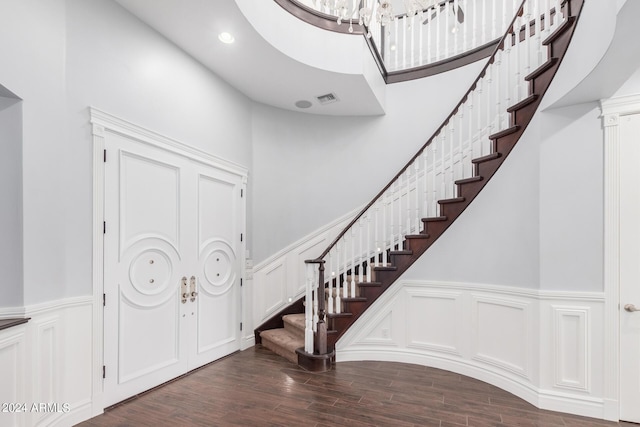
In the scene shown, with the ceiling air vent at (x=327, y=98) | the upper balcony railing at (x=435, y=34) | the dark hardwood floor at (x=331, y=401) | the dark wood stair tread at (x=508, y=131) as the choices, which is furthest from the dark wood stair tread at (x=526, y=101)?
the dark hardwood floor at (x=331, y=401)

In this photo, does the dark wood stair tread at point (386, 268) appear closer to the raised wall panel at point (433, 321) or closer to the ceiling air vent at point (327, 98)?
the raised wall panel at point (433, 321)

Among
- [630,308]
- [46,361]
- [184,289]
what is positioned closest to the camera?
[46,361]

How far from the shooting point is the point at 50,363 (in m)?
2.37

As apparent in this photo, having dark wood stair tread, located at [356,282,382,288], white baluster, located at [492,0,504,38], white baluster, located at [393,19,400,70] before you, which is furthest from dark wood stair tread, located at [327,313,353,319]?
white baluster, located at [492,0,504,38]

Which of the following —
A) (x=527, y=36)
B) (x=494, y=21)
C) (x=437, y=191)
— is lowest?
(x=437, y=191)

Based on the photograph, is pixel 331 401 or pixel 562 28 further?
pixel 331 401

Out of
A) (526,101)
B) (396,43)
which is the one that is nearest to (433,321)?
(526,101)

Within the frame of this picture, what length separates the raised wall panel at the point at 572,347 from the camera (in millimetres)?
2777

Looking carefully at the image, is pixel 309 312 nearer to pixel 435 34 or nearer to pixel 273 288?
pixel 273 288

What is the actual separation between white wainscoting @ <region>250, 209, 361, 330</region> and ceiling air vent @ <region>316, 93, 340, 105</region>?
168cm

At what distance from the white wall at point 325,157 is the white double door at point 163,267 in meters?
0.81

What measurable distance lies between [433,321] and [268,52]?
350cm

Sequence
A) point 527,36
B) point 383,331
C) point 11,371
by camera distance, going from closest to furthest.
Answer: point 11,371, point 527,36, point 383,331

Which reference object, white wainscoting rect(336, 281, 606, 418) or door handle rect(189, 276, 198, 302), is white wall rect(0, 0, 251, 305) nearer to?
door handle rect(189, 276, 198, 302)
